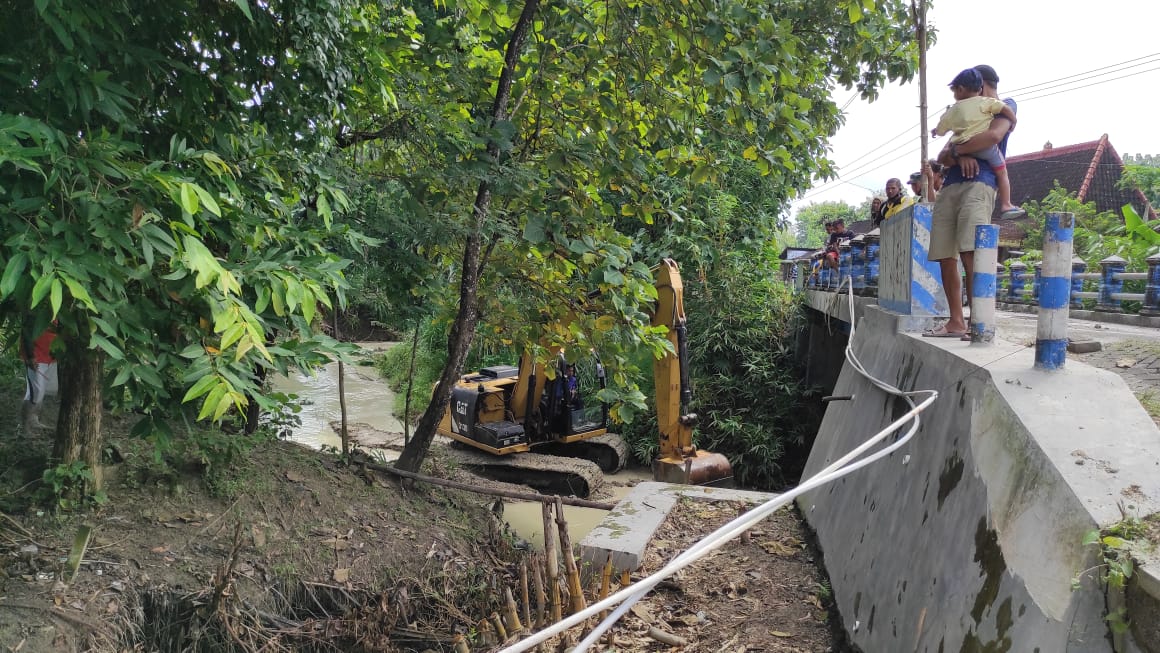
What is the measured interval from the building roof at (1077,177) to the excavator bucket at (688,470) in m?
14.9

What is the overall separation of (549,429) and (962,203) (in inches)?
314

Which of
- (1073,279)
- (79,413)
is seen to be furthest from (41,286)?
(1073,279)

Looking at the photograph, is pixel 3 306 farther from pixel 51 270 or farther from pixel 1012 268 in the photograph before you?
pixel 1012 268

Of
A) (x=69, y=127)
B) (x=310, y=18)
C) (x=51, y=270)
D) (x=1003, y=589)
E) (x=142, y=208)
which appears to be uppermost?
(x=310, y=18)

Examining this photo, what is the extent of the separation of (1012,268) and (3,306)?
35.9 ft

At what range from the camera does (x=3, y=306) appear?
110 inches

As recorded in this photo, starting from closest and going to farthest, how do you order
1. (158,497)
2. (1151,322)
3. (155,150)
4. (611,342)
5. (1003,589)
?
1. (1003,589)
2. (155,150)
3. (158,497)
4. (611,342)
5. (1151,322)

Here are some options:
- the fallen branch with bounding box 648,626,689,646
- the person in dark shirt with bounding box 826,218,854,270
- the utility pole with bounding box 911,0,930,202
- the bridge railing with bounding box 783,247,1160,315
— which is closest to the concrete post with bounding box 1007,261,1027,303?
the bridge railing with bounding box 783,247,1160,315

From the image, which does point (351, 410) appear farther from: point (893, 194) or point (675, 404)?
point (893, 194)

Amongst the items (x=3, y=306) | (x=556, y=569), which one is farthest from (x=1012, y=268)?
(x=3, y=306)

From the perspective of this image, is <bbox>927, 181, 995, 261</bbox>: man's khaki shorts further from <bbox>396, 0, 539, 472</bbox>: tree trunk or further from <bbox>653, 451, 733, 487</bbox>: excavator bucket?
<bbox>653, 451, 733, 487</bbox>: excavator bucket

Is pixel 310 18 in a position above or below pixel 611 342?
above

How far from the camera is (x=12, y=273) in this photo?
211 centimetres

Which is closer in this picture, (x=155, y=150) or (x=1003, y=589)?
(x=1003, y=589)
